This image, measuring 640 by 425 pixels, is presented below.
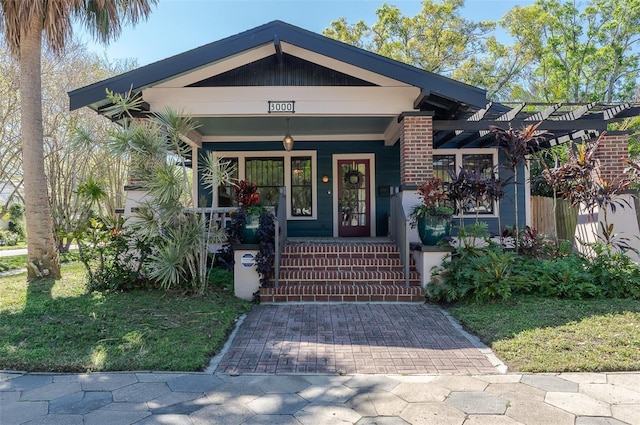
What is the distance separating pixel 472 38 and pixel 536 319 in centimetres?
1913

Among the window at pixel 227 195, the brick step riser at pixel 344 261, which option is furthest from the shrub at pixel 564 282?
the window at pixel 227 195

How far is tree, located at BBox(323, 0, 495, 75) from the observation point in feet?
65.5

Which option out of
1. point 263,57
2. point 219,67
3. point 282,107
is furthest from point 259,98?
point 219,67

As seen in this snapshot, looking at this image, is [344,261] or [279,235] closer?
[279,235]

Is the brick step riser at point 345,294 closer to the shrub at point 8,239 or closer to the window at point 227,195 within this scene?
the window at point 227,195

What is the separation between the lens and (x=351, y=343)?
4.45 m

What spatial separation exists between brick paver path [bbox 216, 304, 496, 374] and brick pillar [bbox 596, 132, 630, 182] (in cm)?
541

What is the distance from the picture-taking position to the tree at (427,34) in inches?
786

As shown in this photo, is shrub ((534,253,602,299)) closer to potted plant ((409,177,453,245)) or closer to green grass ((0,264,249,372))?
potted plant ((409,177,453,245))

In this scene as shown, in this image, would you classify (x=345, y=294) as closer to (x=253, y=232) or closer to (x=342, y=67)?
(x=253, y=232)

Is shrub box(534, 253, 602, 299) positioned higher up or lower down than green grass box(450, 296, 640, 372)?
higher up

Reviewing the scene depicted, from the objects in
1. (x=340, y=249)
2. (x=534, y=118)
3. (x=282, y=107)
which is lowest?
(x=340, y=249)

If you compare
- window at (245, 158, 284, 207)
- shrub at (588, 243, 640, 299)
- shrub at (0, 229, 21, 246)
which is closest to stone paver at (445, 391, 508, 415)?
shrub at (588, 243, 640, 299)

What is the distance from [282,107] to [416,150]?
2598 millimetres
